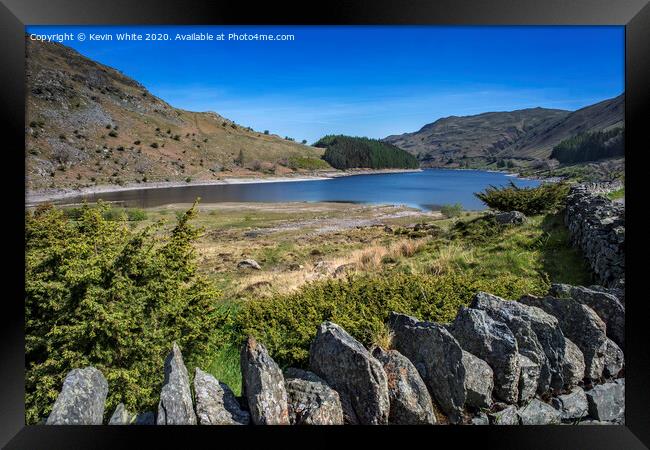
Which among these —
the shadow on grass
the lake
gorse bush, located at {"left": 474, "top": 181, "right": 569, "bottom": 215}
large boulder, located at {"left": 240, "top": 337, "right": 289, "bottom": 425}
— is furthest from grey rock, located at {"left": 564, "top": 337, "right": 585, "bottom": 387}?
gorse bush, located at {"left": 474, "top": 181, "right": 569, "bottom": 215}

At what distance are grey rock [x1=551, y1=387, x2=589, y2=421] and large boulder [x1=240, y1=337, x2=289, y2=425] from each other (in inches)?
82.0

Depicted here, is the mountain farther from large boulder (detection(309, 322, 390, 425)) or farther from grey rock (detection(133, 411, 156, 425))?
large boulder (detection(309, 322, 390, 425))

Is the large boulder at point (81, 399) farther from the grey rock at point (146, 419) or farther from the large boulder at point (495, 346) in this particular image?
the large boulder at point (495, 346)

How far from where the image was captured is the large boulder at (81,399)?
8.88 feet

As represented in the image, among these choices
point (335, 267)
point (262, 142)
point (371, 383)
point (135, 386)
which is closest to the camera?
point (371, 383)

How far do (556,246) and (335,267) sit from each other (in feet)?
14.3

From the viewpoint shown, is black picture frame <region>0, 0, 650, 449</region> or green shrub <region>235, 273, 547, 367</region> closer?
black picture frame <region>0, 0, 650, 449</region>

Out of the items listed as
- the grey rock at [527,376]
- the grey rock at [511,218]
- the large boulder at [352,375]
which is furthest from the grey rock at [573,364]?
the grey rock at [511,218]

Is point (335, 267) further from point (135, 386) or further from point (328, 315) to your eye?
point (135, 386)

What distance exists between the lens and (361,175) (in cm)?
1093

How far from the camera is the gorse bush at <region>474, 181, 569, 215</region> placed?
1145 centimetres

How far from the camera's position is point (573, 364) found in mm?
3213

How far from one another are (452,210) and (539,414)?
12712mm
